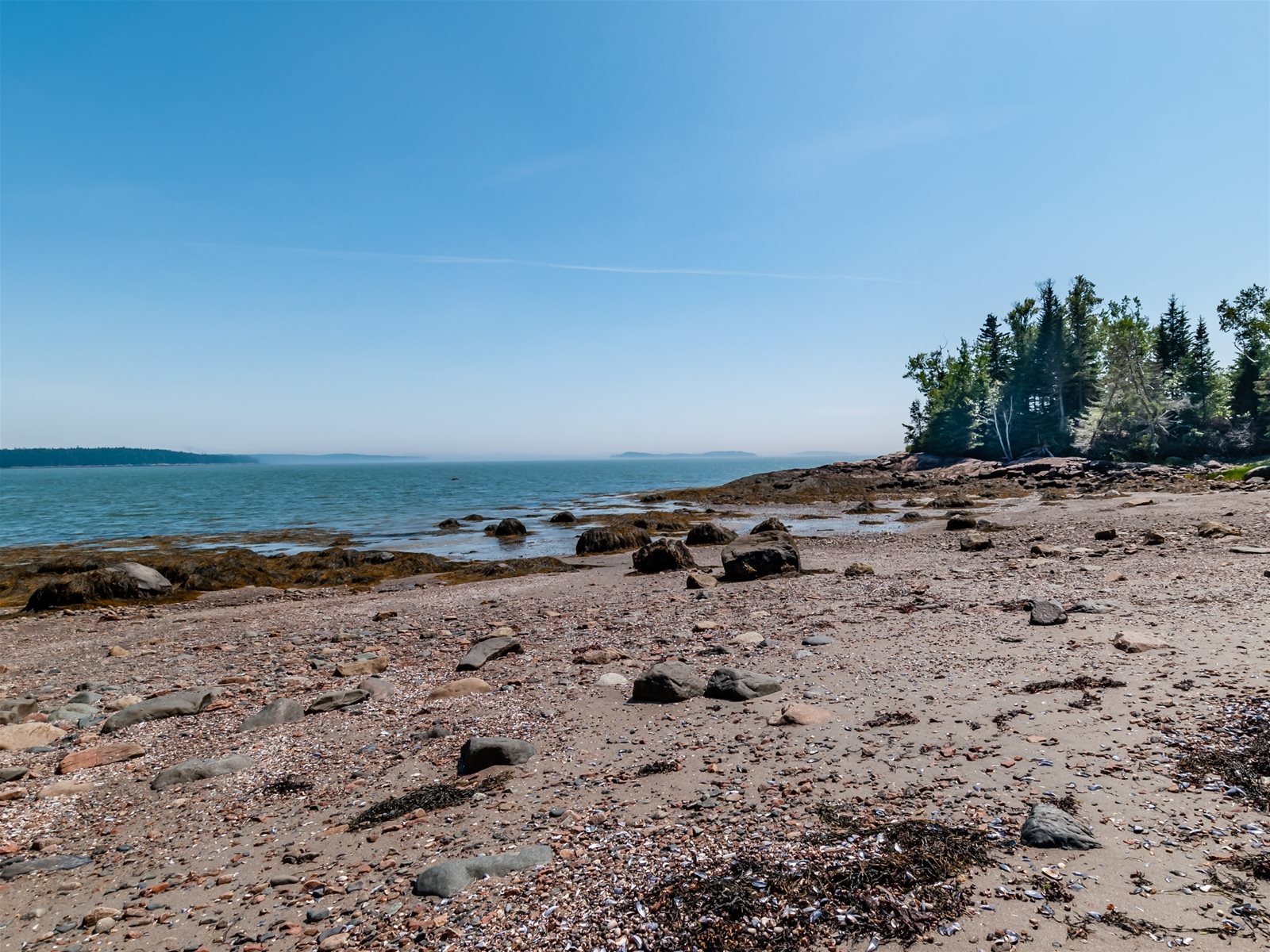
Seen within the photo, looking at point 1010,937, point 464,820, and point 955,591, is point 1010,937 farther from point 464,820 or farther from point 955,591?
point 955,591

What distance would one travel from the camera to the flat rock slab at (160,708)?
9086 millimetres

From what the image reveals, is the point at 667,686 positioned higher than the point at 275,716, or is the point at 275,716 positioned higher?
the point at 667,686

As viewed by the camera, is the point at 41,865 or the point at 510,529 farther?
the point at 510,529

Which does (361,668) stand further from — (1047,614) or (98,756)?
(1047,614)

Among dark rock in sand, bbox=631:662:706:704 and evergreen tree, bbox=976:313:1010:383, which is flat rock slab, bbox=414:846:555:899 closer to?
dark rock in sand, bbox=631:662:706:704

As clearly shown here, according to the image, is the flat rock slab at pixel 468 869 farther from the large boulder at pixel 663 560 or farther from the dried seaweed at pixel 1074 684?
the large boulder at pixel 663 560

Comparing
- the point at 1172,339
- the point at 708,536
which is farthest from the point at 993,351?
the point at 708,536

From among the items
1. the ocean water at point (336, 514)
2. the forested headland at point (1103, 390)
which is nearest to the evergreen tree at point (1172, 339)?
the forested headland at point (1103, 390)

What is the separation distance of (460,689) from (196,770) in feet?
11.0

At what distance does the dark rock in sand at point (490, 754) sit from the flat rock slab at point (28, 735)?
6384mm

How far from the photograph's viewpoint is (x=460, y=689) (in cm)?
955

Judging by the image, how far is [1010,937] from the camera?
12.0 feet

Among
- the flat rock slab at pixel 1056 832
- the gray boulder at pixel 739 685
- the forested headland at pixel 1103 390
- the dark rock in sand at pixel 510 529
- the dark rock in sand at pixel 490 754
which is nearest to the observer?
the flat rock slab at pixel 1056 832

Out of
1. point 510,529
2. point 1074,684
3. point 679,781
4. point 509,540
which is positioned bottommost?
point 509,540
